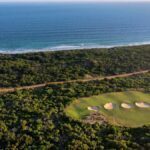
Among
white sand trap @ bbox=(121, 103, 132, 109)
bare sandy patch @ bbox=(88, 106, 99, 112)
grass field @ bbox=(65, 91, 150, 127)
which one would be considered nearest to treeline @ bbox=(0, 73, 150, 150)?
grass field @ bbox=(65, 91, 150, 127)

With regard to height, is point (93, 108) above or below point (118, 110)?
above

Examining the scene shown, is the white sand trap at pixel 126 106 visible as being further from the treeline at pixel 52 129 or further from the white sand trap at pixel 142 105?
the treeline at pixel 52 129

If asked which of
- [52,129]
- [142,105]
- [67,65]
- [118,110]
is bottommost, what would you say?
[52,129]

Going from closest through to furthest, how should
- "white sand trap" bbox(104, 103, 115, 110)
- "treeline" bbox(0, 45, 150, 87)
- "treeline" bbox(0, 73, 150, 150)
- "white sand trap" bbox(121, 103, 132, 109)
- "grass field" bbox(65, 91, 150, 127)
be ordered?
"treeline" bbox(0, 73, 150, 150)
"grass field" bbox(65, 91, 150, 127)
"white sand trap" bbox(104, 103, 115, 110)
"white sand trap" bbox(121, 103, 132, 109)
"treeline" bbox(0, 45, 150, 87)

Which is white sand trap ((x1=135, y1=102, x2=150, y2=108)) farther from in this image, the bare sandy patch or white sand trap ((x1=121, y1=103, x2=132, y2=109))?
the bare sandy patch

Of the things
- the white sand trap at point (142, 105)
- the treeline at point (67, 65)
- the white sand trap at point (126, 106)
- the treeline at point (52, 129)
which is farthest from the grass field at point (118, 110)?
the treeline at point (67, 65)

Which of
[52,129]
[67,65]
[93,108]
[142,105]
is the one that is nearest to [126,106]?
[142,105]

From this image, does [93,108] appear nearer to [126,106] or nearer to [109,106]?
[109,106]
